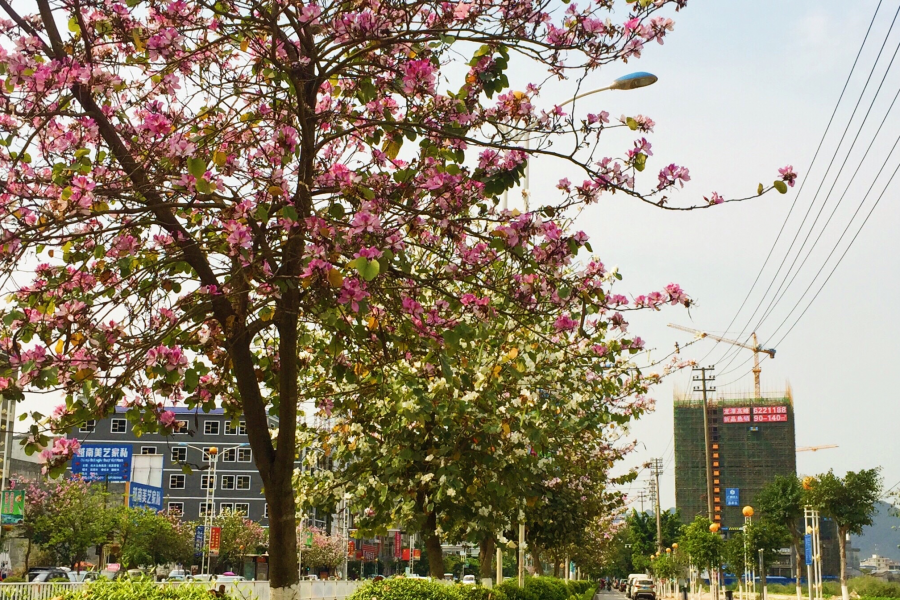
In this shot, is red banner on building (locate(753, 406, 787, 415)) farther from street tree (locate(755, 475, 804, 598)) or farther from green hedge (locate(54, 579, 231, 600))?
green hedge (locate(54, 579, 231, 600))

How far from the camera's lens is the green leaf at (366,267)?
16.3 feet

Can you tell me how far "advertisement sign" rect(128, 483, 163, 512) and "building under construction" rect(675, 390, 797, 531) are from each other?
72084 mm

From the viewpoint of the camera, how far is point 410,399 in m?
10.1

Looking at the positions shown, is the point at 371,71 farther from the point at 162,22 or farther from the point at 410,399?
the point at 410,399

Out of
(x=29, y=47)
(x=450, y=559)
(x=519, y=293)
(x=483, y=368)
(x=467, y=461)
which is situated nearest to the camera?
(x=29, y=47)

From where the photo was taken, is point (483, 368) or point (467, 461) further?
point (467, 461)

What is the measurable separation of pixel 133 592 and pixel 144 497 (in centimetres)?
6364

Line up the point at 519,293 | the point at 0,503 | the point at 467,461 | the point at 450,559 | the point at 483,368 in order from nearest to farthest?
the point at 519,293, the point at 483,368, the point at 467,461, the point at 0,503, the point at 450,559

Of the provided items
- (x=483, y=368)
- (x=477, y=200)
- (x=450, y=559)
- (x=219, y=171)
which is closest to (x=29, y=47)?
(x=219, y=171)

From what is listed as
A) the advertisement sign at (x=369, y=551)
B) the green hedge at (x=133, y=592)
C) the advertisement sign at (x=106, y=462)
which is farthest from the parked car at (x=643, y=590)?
the green hedge at (x=133, y=592)

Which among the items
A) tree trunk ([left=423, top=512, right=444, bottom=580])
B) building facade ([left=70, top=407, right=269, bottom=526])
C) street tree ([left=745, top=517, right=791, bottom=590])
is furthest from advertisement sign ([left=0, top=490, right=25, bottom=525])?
building facade ([left=70, top=407, right=269, bottom=526])

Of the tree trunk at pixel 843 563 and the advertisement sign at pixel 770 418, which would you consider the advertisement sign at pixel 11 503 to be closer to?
the tree trunk at pixel 843 563

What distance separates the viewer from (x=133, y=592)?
23.0 ft

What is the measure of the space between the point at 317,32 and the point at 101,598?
14.2 feet
